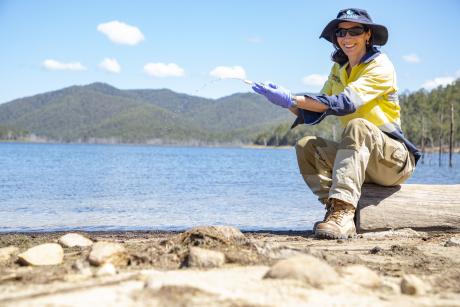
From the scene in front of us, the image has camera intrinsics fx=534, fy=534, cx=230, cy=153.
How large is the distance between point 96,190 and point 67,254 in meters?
11.7

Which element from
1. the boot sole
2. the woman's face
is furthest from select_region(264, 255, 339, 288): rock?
the woman's face

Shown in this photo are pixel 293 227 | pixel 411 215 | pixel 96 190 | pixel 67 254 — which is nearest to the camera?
pixel 67 254

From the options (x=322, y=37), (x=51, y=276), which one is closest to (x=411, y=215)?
(x=322, y=37)

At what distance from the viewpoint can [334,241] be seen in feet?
17.6

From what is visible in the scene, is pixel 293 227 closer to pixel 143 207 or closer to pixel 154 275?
pixel 143 207

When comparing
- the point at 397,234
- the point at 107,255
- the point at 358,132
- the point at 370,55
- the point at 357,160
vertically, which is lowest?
the point at 397,234

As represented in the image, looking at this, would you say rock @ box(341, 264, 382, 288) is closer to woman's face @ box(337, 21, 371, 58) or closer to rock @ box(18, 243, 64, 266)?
rock @ box(18, 243, 64, 266)

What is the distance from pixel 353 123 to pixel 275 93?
2.93 feet

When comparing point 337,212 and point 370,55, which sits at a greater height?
point 370,55

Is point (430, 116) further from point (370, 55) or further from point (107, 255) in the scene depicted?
point (107, 255)

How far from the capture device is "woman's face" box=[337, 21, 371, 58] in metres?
5.80

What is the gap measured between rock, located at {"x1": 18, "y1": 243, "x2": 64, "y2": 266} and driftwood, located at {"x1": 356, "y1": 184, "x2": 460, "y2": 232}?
3.34m

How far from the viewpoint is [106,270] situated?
10.9ft

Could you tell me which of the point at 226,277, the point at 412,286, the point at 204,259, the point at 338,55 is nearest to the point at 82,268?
the point at 204,259
